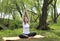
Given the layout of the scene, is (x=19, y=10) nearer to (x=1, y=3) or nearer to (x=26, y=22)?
(x=1, y=3)

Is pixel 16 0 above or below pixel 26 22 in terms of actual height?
→ above

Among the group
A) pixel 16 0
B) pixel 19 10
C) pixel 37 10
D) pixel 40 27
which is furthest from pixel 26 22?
pixel 37 10

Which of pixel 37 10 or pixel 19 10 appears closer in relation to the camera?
pixel 19 10

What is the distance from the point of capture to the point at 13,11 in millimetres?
30344

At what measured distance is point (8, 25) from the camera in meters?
27.7

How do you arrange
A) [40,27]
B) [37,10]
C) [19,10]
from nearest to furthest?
[40,27], [19,10], [37,10]

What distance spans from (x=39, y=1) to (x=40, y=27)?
11.5 meters

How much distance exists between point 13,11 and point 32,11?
4.09m

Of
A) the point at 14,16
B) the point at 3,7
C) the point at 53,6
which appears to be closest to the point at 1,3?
the point at 3,7

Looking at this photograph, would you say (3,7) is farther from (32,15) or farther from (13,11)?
(32,15)

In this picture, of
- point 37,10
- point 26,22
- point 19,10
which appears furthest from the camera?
point 37,10

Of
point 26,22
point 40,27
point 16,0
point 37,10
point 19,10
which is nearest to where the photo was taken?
point 26,22

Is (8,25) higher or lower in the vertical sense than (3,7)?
lower

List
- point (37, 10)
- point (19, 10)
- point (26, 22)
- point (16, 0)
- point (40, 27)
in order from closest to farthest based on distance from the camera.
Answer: point (26, 22) < point (40, 27) < point (16, 0) < point (19, 10) < point (37, 10)
